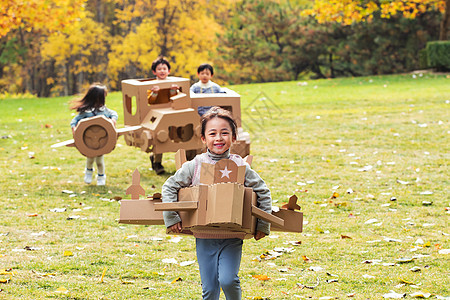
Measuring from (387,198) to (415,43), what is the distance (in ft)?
70.9

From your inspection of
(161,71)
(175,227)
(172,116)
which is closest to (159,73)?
(161,71)

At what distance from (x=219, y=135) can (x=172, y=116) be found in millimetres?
4304

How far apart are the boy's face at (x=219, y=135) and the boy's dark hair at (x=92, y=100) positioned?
4.51 m

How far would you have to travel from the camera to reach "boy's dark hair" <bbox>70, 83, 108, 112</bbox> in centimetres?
770

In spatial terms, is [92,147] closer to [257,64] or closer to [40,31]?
[257,64]

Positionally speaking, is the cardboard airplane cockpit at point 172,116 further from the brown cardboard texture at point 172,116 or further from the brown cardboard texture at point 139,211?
the brown cardboard texture at point 139,211

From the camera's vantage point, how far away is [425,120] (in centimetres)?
1278

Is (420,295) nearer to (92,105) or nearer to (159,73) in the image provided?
(92,105)

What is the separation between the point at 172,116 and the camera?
7680mm

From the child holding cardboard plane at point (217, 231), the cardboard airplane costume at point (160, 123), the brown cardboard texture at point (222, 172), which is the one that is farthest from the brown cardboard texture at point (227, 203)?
the cardboard airplane costume at point (160, 123)

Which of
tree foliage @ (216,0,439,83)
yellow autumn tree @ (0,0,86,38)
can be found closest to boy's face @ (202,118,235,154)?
yellow autumn tree @ (0,0,86,38)

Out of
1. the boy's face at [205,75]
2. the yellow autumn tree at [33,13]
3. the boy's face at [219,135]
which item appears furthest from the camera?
the yellow autumn tree at [33,13]

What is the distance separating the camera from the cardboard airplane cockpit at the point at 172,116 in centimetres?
771

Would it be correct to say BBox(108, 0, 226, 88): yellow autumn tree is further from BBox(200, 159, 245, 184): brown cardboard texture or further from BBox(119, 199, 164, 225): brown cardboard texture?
BBox(200, 159, 245, 184): brown cardboard texture
